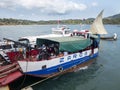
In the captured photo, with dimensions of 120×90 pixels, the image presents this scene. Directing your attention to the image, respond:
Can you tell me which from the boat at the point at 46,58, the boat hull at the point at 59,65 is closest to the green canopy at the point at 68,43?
the boat at the point at 46,58

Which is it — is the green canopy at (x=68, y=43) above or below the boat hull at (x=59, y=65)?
above

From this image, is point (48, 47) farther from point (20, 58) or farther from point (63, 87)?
A: point (63, 87)

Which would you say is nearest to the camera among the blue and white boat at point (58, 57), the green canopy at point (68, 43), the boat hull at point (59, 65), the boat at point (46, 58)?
the boat at point (46, 58)

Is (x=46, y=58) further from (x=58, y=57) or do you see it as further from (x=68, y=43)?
(x=68, y=43)

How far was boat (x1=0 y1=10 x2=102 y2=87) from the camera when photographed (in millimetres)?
19344

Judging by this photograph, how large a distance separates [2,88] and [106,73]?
14.7 meters

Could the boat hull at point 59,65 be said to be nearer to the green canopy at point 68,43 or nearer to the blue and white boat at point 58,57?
the blue and white boat at point 58,57

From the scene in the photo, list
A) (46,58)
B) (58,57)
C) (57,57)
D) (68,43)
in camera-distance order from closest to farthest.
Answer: (46,58), (57,57), (58,57), (68,43)

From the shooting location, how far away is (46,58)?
21.7 m

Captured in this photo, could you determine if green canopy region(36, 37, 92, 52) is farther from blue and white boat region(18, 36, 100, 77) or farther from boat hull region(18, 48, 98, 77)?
boat hull region(18, 48, 98, 77)

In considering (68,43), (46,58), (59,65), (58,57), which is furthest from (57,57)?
(68,43)

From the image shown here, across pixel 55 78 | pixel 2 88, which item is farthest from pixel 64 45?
pixel 2 88

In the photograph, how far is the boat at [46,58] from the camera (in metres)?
19.3

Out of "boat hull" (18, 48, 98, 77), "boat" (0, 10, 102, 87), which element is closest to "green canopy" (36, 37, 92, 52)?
"boat" (0, 10, 102, 87)
